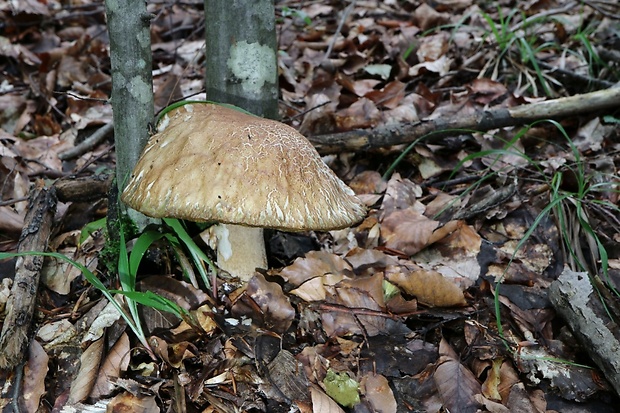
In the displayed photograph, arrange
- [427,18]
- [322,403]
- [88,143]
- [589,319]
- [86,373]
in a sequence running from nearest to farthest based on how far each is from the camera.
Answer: [322,403] → [86,373] → [589,319] → [88,143] → [427,18]

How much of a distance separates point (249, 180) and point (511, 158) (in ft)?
7.23

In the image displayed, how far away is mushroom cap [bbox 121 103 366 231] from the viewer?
197 cm

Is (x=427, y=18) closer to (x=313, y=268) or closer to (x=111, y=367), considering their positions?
(x=313, y=268)

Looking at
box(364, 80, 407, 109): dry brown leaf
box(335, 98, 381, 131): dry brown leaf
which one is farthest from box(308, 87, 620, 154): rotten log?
box(364, 80, 407, 109): dry brown leaf

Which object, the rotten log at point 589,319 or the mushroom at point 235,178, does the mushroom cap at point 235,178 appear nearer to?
the mushroom at point 235,178

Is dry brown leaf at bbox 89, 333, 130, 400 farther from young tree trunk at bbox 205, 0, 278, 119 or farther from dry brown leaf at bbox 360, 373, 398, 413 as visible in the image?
young tree trunk at bbox 205, 0, 278, 119

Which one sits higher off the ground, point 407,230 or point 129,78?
point 129,78

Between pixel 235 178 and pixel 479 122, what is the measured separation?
2.08 m

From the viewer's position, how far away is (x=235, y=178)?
200cm

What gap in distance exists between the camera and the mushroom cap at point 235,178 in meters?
1.97

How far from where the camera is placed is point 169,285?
7.80 ft

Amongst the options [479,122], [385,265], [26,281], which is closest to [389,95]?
[479,122]

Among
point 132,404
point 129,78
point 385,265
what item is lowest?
point 132,404

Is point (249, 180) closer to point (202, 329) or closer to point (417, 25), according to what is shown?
point (202, 329)
